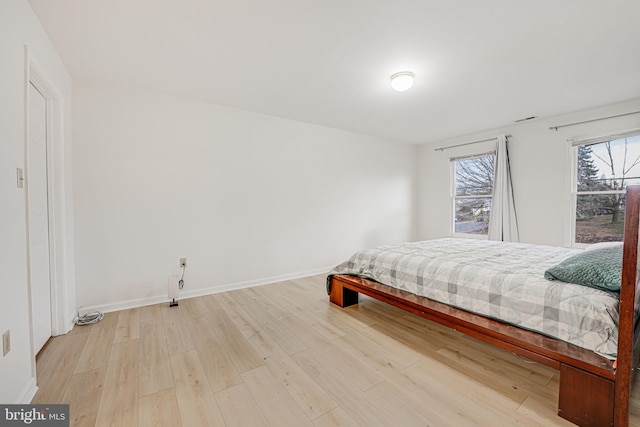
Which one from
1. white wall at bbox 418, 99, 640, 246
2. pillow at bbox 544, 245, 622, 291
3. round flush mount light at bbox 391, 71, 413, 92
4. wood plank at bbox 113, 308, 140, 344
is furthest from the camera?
white wall at bbox 418, 99, 640, 246

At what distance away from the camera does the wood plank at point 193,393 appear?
132cm

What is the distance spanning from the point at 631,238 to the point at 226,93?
337 centimetres

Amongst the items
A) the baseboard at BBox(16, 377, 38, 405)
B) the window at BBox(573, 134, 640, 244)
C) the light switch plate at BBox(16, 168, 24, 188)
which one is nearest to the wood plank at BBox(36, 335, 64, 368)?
the baseboard at BBox(16, 377, 38, 405)

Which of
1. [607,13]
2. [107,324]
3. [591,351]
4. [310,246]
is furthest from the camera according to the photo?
[310,246]

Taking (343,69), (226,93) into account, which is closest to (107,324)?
(226,93)

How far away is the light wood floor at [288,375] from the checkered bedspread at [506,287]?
15.4 inches

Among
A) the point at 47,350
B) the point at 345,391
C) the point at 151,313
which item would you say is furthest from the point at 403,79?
the point at 47,350

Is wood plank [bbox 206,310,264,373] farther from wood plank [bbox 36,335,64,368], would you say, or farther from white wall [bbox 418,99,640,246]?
white wall [bbox 418,99,640,246]

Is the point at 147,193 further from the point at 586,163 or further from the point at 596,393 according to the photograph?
the point at 586,163

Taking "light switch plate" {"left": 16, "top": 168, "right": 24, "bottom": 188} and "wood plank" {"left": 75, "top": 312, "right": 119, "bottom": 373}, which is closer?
"light switch plate" {"left": 16, "top": 168, "right": 24, "bottom": 188}

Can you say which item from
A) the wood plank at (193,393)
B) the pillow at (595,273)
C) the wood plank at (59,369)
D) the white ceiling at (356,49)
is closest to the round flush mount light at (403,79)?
the white ceiling at (356,49)

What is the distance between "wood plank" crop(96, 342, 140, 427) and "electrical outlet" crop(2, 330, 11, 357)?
0.51m

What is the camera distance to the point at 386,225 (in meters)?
5.08

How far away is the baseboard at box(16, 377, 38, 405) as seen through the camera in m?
1.36
